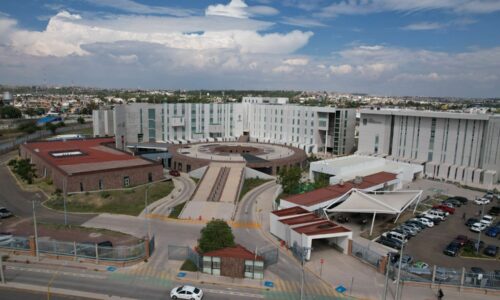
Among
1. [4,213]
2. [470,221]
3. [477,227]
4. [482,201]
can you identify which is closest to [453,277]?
[477,227]

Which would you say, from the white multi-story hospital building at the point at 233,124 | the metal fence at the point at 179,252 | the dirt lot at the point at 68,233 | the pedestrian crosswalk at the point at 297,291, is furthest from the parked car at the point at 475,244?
the white multi-story hospital building at the point at 233,124

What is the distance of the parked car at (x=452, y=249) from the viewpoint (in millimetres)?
37125

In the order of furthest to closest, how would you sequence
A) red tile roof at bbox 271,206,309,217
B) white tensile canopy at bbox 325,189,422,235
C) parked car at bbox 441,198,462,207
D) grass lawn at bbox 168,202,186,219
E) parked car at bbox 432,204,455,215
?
parked car at bbox 441,198,462,207, parked car at bbox 432,204,455,215, grass lawn at bbox 168,202,186,219, white tensile canopy at bbox 325,189,422,235, red tile roof at bbox 271,206,309,217

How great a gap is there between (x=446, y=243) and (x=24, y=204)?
187 ft

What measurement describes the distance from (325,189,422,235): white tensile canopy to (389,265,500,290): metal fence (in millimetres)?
10418

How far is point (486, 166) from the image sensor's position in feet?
222

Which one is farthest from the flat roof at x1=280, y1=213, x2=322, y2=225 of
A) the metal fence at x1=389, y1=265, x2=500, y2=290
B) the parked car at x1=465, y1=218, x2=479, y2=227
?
the parked car at x1=465, y1=218, x2=479, y2=227

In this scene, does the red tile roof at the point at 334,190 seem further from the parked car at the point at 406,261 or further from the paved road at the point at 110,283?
the paved road at the point at 110,283

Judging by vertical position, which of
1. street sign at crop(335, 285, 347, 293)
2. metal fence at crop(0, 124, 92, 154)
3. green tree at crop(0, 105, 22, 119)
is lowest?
street sign at crop(335, 285, 347, 293)

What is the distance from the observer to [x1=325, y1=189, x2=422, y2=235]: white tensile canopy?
4234cm

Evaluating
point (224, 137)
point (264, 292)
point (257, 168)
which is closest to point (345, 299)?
point (264, 292)

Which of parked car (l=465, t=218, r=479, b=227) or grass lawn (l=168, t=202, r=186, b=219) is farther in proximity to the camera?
grass lawn (l=168, t=202, r=186, b=219)

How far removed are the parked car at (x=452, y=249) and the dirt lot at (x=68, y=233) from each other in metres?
34.1

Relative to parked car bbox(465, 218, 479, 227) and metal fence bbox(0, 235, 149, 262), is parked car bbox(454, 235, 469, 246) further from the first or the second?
metal fence bbox(0, 235, 149, 262)
